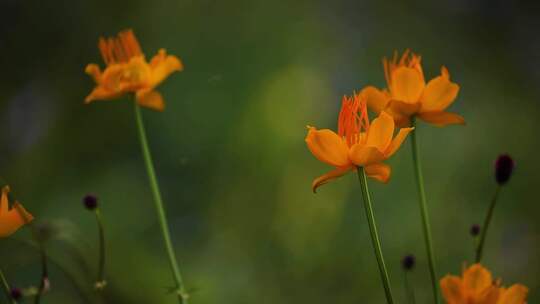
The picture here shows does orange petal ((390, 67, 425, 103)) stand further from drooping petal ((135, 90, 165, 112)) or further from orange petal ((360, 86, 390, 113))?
drooping petal ((135, 90, 165, 112))

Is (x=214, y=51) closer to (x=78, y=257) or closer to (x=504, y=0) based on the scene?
(x=504, y=0)

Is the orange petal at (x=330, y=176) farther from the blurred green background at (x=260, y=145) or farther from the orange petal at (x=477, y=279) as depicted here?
the blurred green background at (x=260, y=145)

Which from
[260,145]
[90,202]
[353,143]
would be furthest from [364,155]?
[260,145]

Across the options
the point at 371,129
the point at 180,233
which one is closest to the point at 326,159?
the point at 371,129

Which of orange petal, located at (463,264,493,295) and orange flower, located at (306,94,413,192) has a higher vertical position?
orange flower, located at (306,94,413,192)

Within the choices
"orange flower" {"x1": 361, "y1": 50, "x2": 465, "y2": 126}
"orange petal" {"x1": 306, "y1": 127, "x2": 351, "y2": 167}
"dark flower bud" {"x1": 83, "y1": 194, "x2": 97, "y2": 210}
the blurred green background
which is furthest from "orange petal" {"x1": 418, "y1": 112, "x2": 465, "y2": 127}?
the blurred green background

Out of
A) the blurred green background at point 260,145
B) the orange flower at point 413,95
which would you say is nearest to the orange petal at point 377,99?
the orange flower at point 413,95
